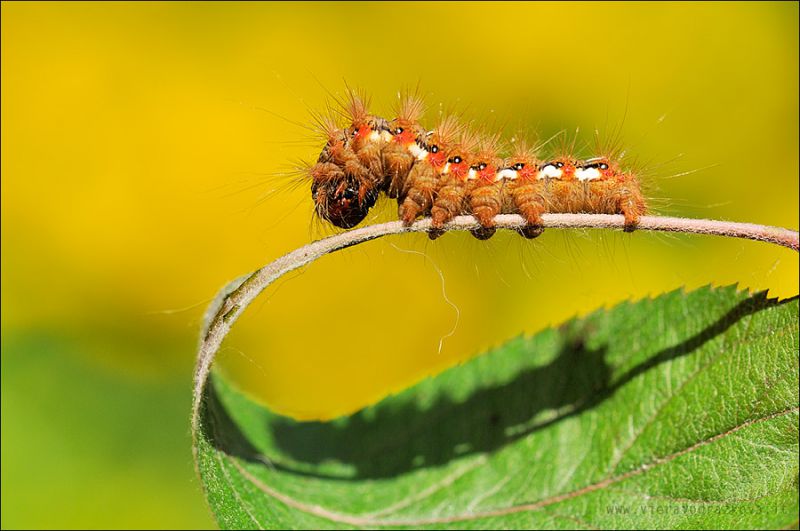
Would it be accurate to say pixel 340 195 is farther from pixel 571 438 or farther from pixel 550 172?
pixel 571 438

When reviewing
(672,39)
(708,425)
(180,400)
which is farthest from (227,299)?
(672,39)

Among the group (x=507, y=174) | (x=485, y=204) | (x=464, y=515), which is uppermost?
(x=507, y=174)

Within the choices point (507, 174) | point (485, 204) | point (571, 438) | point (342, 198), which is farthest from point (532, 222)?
point (571, 438)

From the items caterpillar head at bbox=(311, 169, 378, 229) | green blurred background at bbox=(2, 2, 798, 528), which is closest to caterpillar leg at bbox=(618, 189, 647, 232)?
caterpillar head at bbox=(311, 169, 378, 229)

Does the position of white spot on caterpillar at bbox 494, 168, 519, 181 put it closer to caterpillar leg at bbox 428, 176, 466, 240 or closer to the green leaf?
caterpillar leg at bbox 428, 176, 466, 240

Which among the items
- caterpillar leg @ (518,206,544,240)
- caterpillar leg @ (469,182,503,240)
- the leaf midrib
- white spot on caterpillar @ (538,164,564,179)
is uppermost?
white spot on caterpillar @ (538,164,564,179)

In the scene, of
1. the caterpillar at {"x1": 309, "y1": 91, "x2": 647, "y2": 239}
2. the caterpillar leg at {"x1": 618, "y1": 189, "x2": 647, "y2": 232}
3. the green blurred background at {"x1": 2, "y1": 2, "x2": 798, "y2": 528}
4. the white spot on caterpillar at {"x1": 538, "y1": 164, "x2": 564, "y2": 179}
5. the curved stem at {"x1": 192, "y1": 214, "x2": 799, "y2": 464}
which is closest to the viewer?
the curved stem at {"x1": 192, "y1": 214, "x2": 799, "y2": 464}

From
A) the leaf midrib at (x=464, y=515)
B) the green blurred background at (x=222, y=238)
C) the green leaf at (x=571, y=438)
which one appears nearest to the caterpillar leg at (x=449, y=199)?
the green leaf at (x=571, y=438)

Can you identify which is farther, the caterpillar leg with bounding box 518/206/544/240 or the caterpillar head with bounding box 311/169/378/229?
the caterpillar head with bounding box 311/169/378/229
